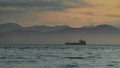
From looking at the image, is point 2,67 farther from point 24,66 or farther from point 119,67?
point 119,67

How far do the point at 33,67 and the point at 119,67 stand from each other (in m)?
9.50

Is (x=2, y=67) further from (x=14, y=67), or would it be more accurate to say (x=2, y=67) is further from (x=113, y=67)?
(x=113, y=67)

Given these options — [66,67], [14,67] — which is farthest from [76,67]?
[14,67]

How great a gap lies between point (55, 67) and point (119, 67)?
23.3 ft

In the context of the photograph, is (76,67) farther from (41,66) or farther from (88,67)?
(41,66)

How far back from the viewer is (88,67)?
41.8 meters

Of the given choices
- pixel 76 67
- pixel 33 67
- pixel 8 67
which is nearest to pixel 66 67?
pixel 76 67

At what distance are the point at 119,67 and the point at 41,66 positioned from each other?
8.68 metres

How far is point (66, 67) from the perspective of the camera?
41.8m

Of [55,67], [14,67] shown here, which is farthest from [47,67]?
[14,67]

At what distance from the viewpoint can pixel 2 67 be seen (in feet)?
133

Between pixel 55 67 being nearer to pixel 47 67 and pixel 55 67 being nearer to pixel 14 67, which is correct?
pixel 47 67

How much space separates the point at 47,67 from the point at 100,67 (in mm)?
5925

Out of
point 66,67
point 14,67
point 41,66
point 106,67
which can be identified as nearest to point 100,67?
point 106,67
